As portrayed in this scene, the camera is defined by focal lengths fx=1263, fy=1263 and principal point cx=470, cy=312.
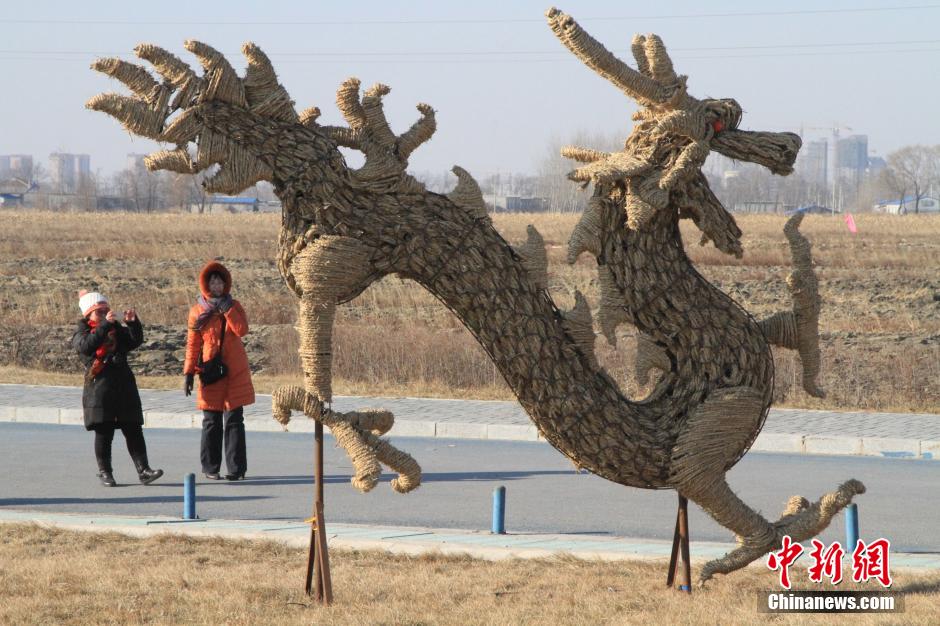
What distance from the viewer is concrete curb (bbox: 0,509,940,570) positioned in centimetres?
770

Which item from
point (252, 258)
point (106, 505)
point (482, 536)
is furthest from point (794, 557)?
point (252, 258)

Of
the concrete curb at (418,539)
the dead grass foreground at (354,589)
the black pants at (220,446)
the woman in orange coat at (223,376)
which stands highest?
the woman in orange coat at (223,376)

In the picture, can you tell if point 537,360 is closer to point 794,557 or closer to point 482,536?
point 794,557

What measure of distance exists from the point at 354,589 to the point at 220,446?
4.64 m

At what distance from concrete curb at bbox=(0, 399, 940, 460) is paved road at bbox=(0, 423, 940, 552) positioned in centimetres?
18

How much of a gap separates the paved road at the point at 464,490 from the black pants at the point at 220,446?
165 mm

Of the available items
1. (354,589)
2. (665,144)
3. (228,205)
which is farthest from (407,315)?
(228,205)

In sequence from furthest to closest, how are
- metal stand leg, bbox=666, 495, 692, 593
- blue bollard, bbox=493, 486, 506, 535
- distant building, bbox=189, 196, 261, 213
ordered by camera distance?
distant building, bbox=189, 196, 261, 213, blue bollard, bbox=493, 486, 506, 535, metal stand leg, bbox=666, 495, 692, 593

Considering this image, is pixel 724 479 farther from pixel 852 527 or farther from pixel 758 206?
pixel 758 206

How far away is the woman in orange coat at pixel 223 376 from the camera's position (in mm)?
10242

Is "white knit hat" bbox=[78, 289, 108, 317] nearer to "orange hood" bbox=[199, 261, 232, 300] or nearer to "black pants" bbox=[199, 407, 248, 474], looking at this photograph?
"orange hood" bbox=[199, 261, 232, 300]

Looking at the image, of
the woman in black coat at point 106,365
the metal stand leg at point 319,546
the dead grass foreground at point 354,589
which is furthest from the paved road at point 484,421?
the metal stand leg at point 319,546

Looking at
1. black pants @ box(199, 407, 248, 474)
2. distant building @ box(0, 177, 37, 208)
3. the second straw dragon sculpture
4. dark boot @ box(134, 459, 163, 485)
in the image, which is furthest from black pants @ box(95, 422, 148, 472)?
distant building @ box(0, 177, 37, 208)

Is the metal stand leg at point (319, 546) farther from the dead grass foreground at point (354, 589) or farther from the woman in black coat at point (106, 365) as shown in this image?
the woman in black coat at point (106, 365)
